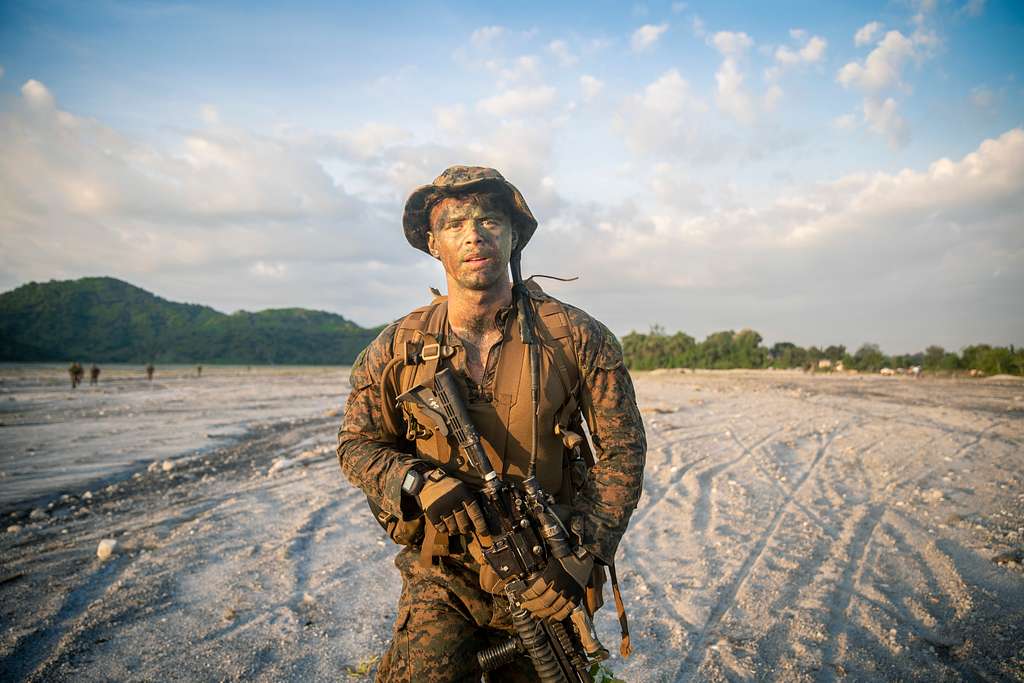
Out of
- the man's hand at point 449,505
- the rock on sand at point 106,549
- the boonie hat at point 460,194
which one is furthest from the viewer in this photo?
the rock on sand at point 106,549

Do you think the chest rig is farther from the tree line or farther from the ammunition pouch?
the tree line

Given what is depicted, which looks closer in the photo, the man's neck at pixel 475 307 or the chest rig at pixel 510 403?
the chest rig at pixel 510 403

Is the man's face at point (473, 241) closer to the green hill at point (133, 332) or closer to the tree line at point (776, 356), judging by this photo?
the tree line at point (776, 356)

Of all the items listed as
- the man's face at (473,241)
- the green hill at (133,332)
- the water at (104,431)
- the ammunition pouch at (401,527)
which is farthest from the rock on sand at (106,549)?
the green hill at (133,332)

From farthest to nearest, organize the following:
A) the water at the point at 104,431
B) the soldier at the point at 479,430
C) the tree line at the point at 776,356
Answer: the tree line at the point at 776,356, the water at the point at 104,431, the soldier at the point at 479,430

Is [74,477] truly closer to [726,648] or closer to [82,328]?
[726,648]

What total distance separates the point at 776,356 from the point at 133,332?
115775 mm

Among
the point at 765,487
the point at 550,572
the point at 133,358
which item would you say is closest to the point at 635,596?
the point at 550,572

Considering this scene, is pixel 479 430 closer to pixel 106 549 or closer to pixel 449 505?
pixel 449 505

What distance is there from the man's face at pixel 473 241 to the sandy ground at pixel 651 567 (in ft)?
9.65

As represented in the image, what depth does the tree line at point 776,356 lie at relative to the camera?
108 feet

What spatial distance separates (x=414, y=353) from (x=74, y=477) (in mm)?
9843

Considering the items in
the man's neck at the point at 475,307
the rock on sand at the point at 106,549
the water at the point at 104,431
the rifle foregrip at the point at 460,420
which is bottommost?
the water at the point at 104,431

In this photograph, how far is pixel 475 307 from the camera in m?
2.71
